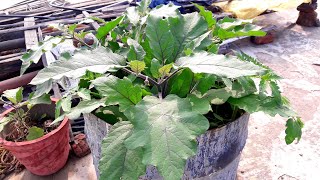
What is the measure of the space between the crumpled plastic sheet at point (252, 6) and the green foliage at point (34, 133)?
91.2 inches

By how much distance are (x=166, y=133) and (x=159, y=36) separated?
0.41 m

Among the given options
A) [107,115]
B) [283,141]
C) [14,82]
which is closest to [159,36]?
[107,115]

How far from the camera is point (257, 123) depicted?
2.06m

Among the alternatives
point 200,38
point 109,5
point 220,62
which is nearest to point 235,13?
point 109,5

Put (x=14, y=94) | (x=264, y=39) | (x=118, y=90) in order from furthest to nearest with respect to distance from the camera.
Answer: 1. (x=264, y=39)
2. (x=14, y=94)
3. (x=118, y=90)

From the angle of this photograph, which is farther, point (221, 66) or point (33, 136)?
point (33, 136)

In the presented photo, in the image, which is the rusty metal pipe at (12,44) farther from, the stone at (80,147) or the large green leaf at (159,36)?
the large green leaf at (159,36)

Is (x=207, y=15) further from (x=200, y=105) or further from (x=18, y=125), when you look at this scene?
(x=18, y=125)

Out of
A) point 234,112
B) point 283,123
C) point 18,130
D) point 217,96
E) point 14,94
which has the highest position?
point 217,96

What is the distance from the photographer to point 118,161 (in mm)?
819

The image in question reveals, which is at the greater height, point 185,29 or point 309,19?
point 185,29

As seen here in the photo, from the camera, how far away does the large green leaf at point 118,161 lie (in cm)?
81

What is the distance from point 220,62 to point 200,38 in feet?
0.70

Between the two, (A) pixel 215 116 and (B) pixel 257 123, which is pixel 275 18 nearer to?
(B) pixel 257 123
